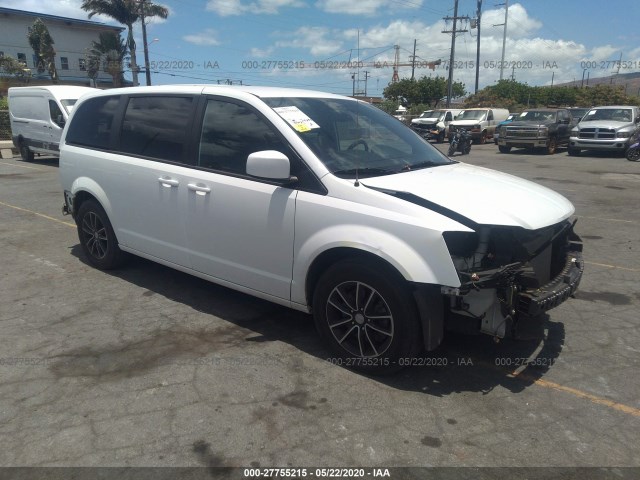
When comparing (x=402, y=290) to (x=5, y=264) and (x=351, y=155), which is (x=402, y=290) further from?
(x=5, y=264)

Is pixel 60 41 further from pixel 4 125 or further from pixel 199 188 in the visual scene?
pixel 199 188

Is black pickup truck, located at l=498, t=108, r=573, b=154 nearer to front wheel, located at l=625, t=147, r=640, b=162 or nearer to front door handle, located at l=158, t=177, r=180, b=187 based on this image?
front wheel, located at l=625, t=147, r=640, b=162

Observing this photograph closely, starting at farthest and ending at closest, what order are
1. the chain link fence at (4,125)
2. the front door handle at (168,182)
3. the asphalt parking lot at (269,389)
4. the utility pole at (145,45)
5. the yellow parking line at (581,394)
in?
the utility pole at (145,45) < the chain link fence at (4,125) < the front door handle at (168,182) < the yellow parking line at (581,394) < the asphalt parking lot at (269,389)

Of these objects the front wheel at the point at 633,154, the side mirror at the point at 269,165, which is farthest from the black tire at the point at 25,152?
the front wheel at the point at 633,154

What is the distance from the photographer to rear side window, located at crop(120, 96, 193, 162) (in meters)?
4.30

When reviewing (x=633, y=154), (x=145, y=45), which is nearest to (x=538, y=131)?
(x=633, y=154)

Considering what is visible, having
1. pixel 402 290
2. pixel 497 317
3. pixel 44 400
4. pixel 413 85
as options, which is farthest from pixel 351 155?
pixel 413 85

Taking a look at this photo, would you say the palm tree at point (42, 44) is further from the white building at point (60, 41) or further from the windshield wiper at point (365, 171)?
the windshield wiper at point (365, 171)

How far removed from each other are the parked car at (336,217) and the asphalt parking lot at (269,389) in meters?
0.38

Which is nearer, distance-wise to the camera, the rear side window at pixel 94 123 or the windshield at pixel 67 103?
the rear side window at pixel 94 123

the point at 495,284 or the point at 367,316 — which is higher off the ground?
the point at 495,284

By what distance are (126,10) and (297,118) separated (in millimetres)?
44528

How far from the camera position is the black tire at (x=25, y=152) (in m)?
17.5

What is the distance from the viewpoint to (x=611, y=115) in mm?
19703
